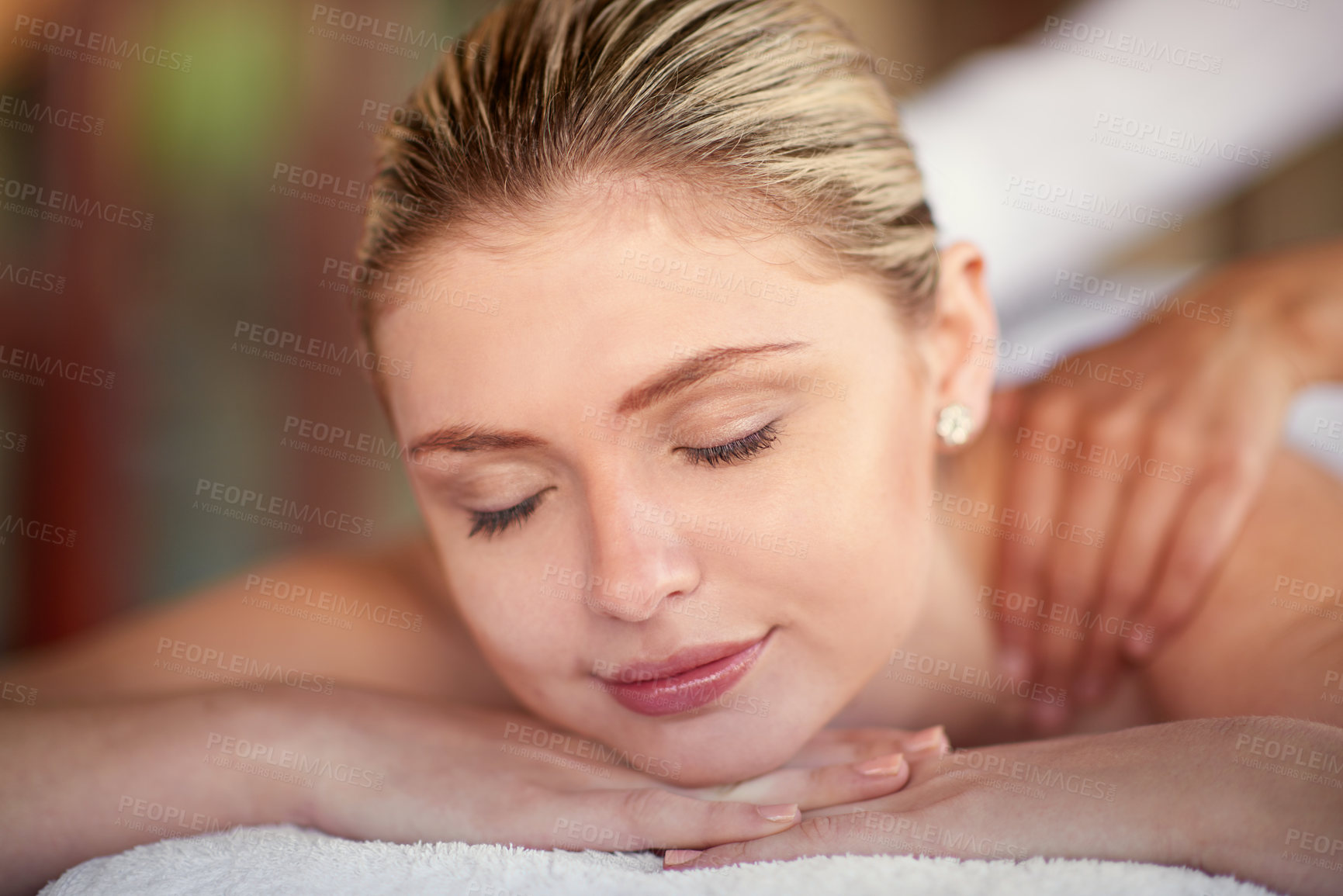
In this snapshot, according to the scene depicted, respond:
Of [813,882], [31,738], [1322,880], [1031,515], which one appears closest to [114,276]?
[31,738]

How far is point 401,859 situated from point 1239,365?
119 cm

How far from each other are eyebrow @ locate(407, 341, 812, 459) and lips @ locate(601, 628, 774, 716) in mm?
215

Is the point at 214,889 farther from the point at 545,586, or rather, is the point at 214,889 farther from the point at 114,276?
the point at 114,276

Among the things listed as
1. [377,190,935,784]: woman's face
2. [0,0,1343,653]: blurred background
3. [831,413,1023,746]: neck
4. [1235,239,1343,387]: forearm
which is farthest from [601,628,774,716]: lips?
[0,0,1343,653]: blurred background

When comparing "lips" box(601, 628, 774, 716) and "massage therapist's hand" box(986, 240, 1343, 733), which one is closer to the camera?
"lips" box(601, 628, 774, 716)

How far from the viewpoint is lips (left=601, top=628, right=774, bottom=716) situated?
824mm

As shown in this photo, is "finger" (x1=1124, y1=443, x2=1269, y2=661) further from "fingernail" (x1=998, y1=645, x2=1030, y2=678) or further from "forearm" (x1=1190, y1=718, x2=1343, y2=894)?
"forearm" (x1=1190, y1=718, x2=1343, y2=894)

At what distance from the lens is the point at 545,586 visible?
853 mm

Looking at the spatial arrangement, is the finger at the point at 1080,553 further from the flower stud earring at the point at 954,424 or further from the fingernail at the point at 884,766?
the fingernail at the point at 884,766

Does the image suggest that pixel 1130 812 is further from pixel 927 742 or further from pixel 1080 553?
pixel 1080 553

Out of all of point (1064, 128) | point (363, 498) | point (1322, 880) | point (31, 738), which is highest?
point (1064, 128)

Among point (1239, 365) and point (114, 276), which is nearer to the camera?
point (1239, 365)

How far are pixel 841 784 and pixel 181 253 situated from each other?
2.22 m

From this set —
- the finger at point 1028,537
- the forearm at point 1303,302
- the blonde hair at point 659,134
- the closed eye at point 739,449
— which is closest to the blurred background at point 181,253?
the forearm at point 1303,302
